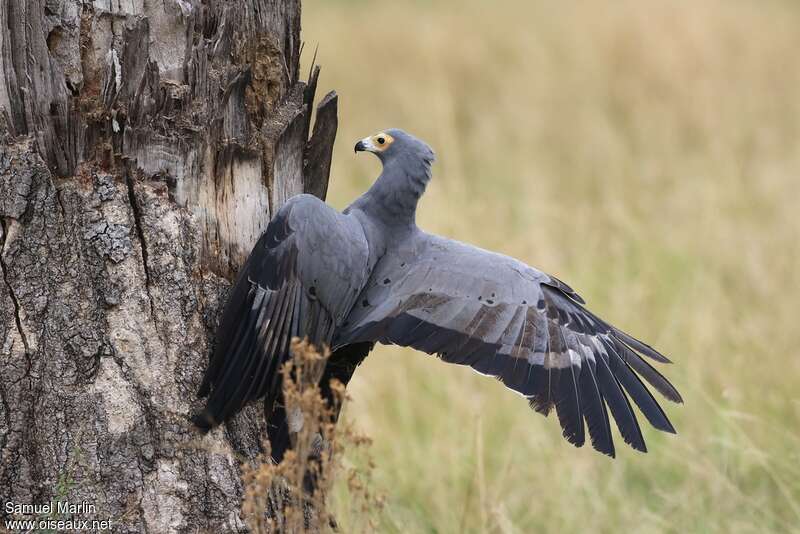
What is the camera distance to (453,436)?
523 centimetres

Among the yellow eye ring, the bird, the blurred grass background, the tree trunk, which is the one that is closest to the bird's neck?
the bird

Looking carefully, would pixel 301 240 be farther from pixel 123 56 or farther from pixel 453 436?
pixel 453 436

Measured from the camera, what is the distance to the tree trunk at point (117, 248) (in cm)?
289

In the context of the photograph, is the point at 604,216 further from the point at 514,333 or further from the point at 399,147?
the point at 514,333

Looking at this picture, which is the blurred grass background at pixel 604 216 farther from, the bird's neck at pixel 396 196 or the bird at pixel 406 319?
the bird's neck at pixel 396 196

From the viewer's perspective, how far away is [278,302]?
3.17 m

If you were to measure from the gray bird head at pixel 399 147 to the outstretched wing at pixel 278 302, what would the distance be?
1.64 feet

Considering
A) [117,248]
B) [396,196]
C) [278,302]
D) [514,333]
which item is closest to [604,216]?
[396,196]

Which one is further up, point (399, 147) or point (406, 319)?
point (399, 147)

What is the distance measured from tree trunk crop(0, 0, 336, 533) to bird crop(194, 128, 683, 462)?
138 millimetres

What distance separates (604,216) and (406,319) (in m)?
4.65

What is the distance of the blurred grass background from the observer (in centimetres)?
468

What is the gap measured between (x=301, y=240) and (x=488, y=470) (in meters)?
2.27


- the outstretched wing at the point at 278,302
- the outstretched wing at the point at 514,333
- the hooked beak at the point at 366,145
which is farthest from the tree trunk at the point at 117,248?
the hooked beak at the point at 366,145
